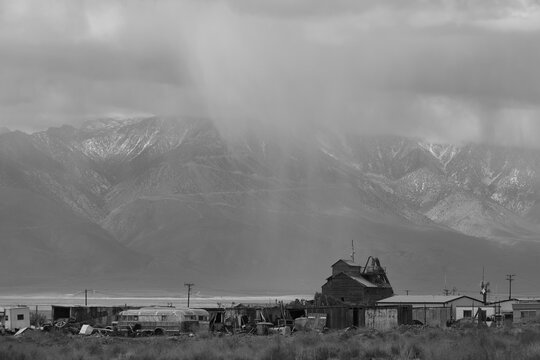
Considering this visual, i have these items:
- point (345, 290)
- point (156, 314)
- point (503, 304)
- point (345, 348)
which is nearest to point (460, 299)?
point (503, 304)

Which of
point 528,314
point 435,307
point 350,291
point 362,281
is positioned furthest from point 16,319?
point 362,281

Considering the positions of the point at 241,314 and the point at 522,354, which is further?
the point at 241,314

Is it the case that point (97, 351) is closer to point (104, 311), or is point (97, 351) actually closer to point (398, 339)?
point (398, 339)

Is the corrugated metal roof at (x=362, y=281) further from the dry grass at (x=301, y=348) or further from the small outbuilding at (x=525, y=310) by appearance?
the dry grass at (x=301, y=348)

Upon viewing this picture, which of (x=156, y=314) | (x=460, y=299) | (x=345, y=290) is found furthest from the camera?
(x=345, y=290)

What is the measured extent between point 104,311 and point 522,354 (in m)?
56.7

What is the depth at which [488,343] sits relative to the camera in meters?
56.9

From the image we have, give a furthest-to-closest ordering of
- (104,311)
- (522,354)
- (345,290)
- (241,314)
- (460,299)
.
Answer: (345,290) → (460,299) → (104,311) → (241,314) → (522,354)

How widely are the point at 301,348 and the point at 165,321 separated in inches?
1160

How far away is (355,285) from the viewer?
130375mm

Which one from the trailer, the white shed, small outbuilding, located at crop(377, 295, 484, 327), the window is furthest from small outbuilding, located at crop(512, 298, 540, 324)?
the white shed

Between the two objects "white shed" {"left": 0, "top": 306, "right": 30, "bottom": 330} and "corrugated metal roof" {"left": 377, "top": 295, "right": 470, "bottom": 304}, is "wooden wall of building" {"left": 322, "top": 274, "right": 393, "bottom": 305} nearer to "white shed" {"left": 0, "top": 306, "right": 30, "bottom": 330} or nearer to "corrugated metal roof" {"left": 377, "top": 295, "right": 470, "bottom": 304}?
"corrugated metal roof" {"left": 377, "top": 295, "right": 470, "bottom": 304}

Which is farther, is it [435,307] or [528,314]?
[435,307]

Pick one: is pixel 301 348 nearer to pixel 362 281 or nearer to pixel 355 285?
pixel 355 285
